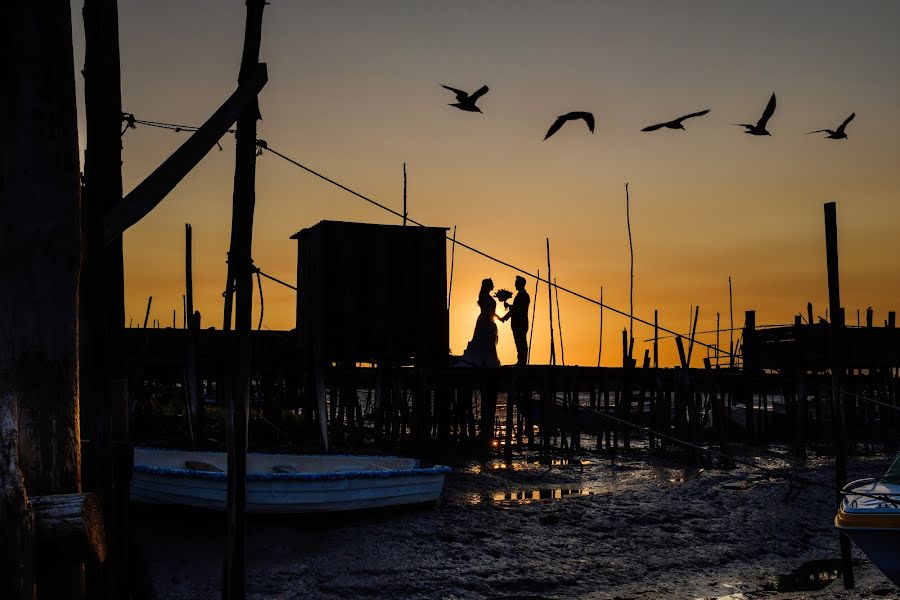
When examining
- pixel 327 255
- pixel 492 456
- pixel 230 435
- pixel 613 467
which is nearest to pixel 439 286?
pixel 327 255

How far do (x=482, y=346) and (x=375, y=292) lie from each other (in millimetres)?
3252

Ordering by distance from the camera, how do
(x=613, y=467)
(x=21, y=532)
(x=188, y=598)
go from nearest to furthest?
(x=21, y=532)
(x=188, y=598)
(x=613, y=467)

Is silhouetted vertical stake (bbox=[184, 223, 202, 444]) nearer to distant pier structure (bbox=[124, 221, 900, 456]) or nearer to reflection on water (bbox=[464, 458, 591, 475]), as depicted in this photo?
distant pier structure (bbox=[124, 221, 900, 456])

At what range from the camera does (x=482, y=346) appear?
907 inches

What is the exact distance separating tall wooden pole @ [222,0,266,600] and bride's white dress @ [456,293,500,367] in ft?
47.5

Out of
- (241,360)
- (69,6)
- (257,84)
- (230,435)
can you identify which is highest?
(257,84)

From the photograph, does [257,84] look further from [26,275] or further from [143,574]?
[143,574]

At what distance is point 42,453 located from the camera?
11.5 ft

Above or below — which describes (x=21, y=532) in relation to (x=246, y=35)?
below

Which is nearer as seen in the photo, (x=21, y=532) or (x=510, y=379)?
(x=21, y=532)

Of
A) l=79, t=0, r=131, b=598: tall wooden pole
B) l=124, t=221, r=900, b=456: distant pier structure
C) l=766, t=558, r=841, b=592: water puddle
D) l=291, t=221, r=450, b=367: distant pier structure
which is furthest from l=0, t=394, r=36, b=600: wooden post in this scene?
l=291, t=221, r=450, b=367: distant pier structure

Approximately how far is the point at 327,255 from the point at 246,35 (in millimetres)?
14084

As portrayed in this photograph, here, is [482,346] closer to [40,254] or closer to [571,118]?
[571,118]

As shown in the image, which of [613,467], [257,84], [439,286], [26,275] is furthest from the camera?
[439,286]
